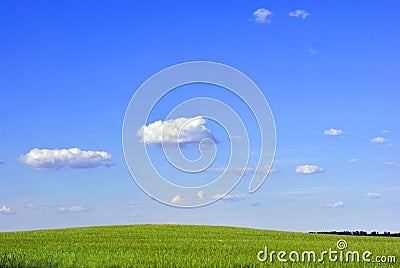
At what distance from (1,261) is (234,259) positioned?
761 centimetres

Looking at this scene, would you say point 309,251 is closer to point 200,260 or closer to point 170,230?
point 200,260

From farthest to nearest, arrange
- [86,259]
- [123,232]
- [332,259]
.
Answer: [123,232] → [332,259] → [86,259]

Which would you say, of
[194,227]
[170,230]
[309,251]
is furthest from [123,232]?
[309,251]

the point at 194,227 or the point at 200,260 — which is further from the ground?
the point at 194,227

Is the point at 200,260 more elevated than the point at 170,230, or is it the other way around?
the point at 170,230

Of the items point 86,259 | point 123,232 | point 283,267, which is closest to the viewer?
point 283,267

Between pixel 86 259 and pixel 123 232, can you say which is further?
pixel 123 232

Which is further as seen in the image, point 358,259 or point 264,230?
point 264,230

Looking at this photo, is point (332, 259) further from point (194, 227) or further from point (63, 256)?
point (194, 227)

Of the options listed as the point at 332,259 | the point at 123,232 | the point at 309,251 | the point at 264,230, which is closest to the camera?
the point at 332,259

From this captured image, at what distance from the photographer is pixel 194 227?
1668 inches

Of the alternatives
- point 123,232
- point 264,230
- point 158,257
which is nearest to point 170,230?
point 123,232

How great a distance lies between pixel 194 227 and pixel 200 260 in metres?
24.3

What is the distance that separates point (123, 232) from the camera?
121 ft
